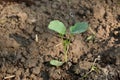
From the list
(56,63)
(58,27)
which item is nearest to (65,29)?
(58,27)

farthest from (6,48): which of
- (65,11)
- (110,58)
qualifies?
(110,58)

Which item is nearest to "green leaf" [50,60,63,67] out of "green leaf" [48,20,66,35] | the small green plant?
the small green plant

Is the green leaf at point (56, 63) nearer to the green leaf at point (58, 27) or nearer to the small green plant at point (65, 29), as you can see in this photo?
the small green plant at point (65, 29)

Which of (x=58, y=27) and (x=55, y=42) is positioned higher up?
(x=58, y=27)

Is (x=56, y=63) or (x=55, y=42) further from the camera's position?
(x=55, y=42)

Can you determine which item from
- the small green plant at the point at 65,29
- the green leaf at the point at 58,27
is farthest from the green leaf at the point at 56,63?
the green leaf at the point at 58,27

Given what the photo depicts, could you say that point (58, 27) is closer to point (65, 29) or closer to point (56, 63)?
point (65, 29)

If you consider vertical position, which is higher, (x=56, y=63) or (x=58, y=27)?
(x=58, y=27)

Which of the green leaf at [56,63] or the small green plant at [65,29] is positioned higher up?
the small green plant at [65,29]
